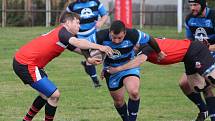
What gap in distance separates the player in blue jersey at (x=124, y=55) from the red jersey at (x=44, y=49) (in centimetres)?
42

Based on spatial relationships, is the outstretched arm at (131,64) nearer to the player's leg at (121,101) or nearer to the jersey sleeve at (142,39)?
the jersey sleeve at (142,39)

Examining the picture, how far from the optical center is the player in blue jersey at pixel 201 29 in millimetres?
10164

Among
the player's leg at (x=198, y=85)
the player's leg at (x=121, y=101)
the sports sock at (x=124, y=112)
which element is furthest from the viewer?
the player's leg at (x=198, y=85)

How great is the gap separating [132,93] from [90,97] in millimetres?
3712

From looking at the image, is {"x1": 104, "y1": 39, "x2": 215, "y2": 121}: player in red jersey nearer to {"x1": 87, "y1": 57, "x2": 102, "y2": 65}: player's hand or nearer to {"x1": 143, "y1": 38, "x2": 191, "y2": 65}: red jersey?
{"x1": 143, "y1": 38, "x2": 191, "y2": 65}: red jersey

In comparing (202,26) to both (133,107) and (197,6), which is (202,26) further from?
(133,107)

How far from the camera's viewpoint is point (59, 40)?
9180mm

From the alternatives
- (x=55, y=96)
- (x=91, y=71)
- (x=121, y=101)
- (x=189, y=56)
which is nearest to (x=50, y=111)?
(x=55, y=96)

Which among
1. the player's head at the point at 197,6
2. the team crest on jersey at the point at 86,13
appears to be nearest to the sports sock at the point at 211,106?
the player's head at the point at 197,6

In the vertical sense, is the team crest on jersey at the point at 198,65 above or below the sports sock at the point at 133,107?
above

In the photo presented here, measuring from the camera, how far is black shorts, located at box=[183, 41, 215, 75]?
9.62 meters

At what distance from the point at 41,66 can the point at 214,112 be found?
264 centimetres

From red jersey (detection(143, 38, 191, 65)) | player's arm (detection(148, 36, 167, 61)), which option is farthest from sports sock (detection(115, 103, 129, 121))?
player's arm (detection(148, 36, 167, 61))

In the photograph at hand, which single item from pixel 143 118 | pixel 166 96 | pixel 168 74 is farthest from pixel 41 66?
pixel 168 74
